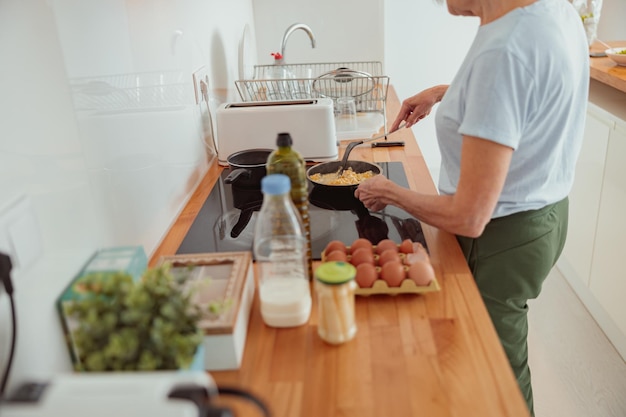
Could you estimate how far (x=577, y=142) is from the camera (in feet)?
4.20

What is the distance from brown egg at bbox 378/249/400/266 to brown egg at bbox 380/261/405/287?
0.03 metres

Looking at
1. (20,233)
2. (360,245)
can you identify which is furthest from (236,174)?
(20,233)

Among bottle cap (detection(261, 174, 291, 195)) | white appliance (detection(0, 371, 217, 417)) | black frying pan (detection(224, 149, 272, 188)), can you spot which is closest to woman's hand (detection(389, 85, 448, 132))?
black frying pan (detection(224, 149, 272, 188))

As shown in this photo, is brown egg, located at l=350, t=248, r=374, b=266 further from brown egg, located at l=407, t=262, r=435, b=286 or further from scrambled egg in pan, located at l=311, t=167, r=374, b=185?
scrambled egg in pan, located at l=311, t=167, r=374, b=185

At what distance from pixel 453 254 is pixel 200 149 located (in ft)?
2.77

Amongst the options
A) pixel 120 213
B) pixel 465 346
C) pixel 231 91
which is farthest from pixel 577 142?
pixel 231 91

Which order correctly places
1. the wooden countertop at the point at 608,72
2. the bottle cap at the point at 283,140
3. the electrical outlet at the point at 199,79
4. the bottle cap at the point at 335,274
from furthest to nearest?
the wooden countertop at the point at 608,72 → the electrical outlet at the point at 199,79 → the bottle cap at the point at 283,140 → the bottle cap at the point at 335,274

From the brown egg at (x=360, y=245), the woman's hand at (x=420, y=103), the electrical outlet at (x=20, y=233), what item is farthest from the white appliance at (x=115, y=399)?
the woman's hand at (x=420, y=103)

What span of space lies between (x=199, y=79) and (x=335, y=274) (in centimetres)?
101

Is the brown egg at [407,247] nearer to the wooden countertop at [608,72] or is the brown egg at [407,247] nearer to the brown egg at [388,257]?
the brown egg at [388,257]

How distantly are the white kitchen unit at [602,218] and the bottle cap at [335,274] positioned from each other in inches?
65.5

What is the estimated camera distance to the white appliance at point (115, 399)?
570 mm

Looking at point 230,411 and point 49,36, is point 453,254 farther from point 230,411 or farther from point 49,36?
point 49,36

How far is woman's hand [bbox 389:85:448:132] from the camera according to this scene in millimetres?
1771
